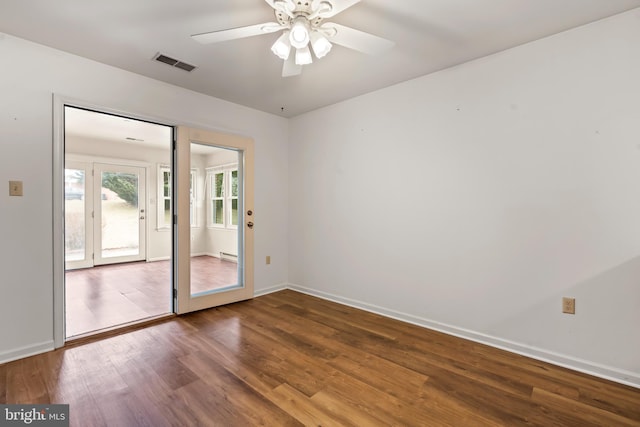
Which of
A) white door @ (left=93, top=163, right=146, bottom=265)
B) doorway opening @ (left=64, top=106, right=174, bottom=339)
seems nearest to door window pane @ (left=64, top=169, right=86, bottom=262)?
doorway opening @ (left=64, top=106, right=174, bottom=339)

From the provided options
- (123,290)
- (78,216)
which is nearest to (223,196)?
(123,290)

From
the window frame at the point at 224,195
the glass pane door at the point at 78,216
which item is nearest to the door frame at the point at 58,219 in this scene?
the window frame at the point at 224,195

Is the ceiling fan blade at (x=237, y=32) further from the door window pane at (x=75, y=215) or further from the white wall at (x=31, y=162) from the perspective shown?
the door window pane at (x=75, y=215)

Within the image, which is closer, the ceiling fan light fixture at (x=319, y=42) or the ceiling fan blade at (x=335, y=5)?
the ceiling fan blade at (x=335, y=5)

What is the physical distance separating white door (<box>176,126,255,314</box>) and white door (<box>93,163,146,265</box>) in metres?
2.61

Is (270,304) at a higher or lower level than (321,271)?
lower

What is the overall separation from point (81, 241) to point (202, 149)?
391cm

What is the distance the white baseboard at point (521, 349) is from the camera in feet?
6.47

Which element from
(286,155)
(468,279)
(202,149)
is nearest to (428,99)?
(468,279)

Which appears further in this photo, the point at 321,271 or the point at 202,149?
the point at 321,271

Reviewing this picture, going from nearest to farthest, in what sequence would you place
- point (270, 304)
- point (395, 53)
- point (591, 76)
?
point (591, 76), point (395, 53), point (270, 304)

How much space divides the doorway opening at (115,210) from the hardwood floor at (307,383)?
148 cm

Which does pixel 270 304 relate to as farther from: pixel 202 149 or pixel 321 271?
pixel 202 149

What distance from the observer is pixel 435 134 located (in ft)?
9.25
